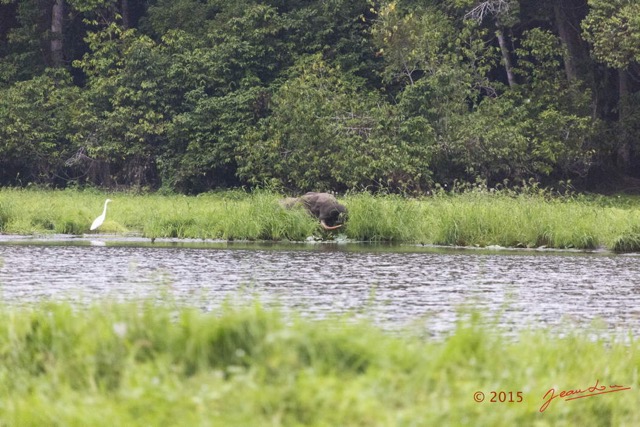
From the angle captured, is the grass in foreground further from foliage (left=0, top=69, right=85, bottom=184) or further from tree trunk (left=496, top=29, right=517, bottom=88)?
foliage (left=0, top=69, right=85, bottom=184)

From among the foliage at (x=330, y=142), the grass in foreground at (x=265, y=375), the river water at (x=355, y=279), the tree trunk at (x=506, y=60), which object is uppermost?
the tree trunk at (x=506, y=60)

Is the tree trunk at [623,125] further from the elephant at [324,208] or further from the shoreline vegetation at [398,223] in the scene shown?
the elephant at [324,208]

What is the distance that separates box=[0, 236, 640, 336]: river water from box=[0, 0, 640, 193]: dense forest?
1474 cm

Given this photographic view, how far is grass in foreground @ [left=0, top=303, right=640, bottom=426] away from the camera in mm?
5988

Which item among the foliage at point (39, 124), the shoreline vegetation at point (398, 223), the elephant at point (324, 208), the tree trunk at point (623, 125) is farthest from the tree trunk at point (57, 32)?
the elephant at point (324, 208)

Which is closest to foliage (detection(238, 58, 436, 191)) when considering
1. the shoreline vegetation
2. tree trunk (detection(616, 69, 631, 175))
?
tree trunk (detection(616, 69, 631, 175))

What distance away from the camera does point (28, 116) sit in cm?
4297

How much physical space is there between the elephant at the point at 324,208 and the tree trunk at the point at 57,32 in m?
23.8

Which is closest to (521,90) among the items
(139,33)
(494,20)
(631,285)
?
(494,20)

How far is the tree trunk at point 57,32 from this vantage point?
46.2 meters

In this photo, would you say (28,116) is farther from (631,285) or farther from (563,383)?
(563,383)

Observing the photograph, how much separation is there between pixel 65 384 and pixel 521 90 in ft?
118
